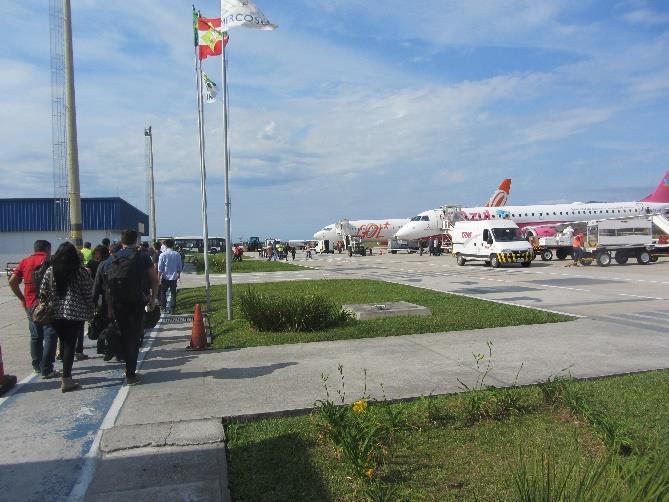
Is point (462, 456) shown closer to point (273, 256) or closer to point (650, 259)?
point (650, 259)

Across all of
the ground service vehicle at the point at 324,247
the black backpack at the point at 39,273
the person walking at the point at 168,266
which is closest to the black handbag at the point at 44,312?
the black backpack at the point at 39,273

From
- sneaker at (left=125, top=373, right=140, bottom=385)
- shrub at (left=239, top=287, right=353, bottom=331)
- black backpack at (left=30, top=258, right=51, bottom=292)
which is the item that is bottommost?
sneaker at (left=125, top=373, right=140, bottom=385)

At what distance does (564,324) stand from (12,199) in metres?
50.9

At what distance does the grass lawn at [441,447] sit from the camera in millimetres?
4039

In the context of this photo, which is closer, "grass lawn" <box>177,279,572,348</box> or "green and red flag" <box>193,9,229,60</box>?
"grass lawn" <box>177,279,572,348</box>

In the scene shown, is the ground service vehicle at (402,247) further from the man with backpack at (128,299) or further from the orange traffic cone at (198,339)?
the man with backpack at (128,299)

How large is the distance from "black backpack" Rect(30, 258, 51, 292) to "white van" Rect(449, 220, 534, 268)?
24424 mm

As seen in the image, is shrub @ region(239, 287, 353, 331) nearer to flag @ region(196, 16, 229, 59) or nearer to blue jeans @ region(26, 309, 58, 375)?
blue jeans @ region(26, 309, 58, 375)

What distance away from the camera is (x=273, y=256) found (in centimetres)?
5806

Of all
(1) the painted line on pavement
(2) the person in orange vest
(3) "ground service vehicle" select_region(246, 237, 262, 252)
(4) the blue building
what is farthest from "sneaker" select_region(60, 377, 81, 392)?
(3) "ground service vehicle" select_region(246, 237, 262, 252)

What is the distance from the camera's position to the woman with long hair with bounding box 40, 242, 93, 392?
23.7 feet

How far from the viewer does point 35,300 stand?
793cm

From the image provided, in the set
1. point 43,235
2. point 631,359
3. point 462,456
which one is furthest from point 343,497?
point 43,235

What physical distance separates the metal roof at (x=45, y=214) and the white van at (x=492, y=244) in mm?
28517
